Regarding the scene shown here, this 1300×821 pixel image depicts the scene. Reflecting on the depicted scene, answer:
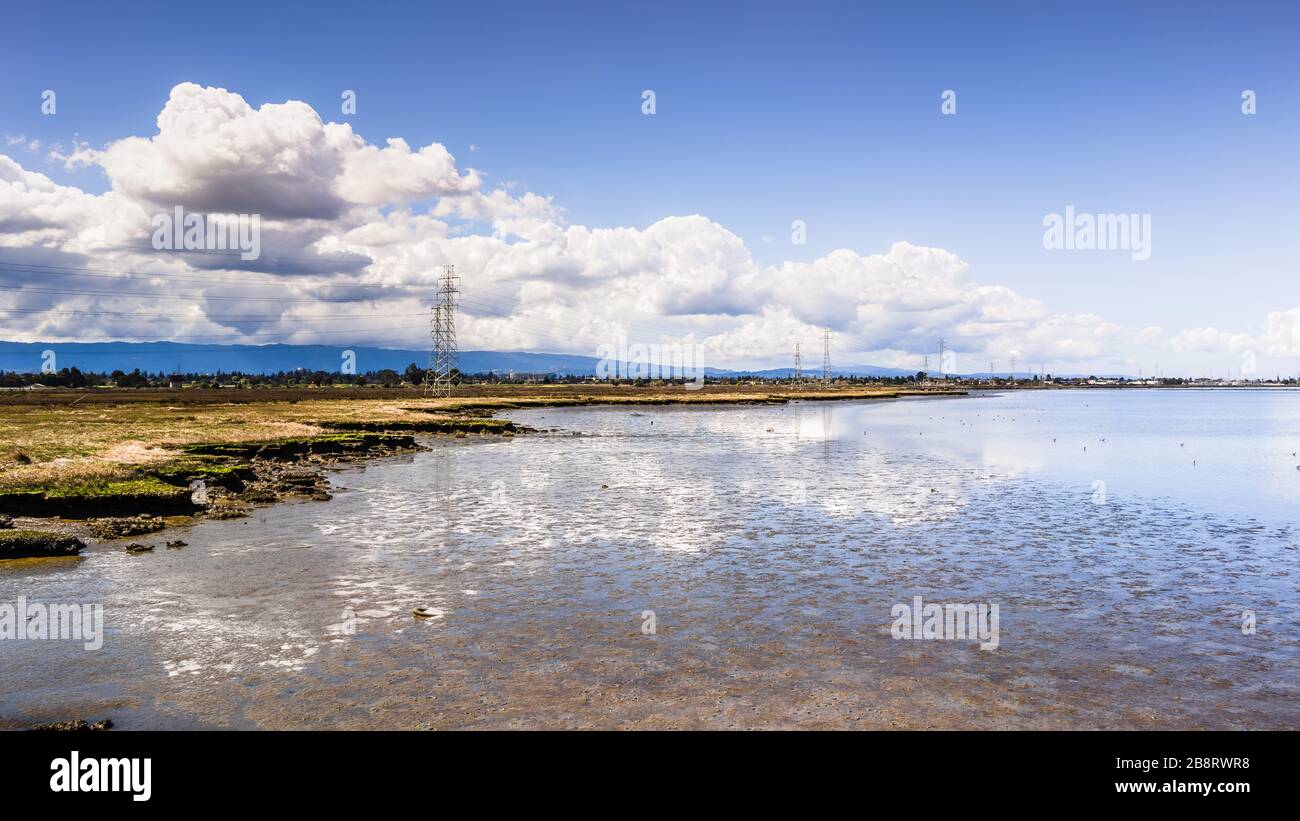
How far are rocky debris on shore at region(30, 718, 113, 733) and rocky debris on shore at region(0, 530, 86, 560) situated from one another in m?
13.8

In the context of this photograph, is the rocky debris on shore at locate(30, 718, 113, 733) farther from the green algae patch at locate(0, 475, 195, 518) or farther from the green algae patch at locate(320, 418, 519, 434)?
the green algae patch at locate(320, 418, 519, 434)

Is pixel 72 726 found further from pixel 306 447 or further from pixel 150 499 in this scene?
pixel 306 447

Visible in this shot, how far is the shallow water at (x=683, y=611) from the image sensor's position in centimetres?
1195

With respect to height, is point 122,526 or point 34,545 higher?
point 34,545

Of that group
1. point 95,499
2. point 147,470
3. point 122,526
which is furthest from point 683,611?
point 147,470

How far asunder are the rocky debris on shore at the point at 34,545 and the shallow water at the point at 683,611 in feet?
2.18

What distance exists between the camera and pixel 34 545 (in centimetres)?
2192

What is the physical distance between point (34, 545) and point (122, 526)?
3.63 m

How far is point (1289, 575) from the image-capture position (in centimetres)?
2117

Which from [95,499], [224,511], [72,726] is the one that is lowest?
[72,726]

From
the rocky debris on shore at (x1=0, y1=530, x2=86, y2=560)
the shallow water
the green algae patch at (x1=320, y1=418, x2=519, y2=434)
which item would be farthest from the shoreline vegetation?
the green algae patch at (x1=320, y1=418, x2=519, y2=434)

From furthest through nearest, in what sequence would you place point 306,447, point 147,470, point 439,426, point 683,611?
point 439,426 < point 306,447 < point 147,470 < point 683,611

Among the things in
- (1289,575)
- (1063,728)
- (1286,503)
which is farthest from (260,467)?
(1286,503)

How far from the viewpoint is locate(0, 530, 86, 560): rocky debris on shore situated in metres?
21.7
